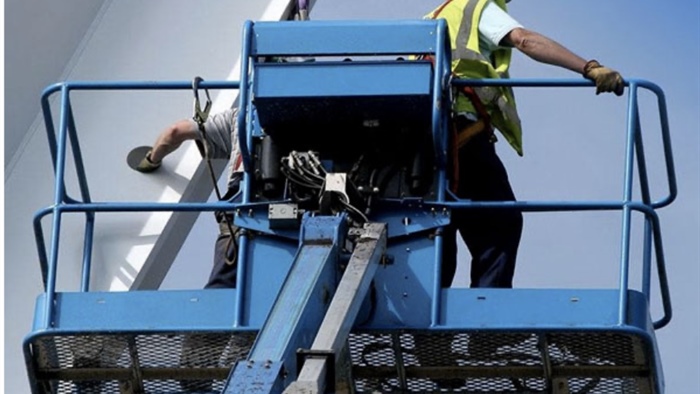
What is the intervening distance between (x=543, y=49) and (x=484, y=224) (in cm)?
92

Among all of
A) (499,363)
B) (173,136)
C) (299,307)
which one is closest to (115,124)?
(173,136)

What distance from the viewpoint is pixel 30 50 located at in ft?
52.0

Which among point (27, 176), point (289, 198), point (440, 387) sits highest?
point (27, 176)

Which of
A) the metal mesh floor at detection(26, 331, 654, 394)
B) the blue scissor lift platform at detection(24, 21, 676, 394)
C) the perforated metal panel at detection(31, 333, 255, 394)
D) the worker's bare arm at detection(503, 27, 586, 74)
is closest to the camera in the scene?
the blue scissor lift platform at detection(24, 21, 676, 394)

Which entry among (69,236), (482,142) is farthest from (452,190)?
(69,236)

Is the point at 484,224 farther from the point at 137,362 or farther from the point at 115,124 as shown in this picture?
the point at 115,124

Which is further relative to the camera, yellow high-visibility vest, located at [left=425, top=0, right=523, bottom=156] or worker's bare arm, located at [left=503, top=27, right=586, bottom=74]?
yellow high-visibility vest, located at [left=425, top=0, right=523, bottom=156]

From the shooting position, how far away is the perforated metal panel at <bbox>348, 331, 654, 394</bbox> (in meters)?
12.7

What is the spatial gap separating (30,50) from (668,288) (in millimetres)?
4259

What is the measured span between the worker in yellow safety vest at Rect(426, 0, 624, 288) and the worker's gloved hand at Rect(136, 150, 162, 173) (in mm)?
2303

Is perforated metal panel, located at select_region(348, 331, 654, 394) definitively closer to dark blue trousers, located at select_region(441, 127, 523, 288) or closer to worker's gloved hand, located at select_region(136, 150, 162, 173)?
dark blue trousers, located at select_region(441, 127, 523, 288)

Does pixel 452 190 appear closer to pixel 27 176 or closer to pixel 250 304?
pixel 250 304

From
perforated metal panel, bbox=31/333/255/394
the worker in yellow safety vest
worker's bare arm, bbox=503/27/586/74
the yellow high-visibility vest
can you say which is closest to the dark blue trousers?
the worker in yellow safety vest

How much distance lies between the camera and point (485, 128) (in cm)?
1370
